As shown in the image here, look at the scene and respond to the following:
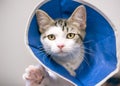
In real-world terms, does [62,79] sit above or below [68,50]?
below

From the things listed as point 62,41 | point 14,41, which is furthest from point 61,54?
point 14,41

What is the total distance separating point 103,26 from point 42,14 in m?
0.17

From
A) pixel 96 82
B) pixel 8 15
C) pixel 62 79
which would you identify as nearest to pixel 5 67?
pixel 8 15

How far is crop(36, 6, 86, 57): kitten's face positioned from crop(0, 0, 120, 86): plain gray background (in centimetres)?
28

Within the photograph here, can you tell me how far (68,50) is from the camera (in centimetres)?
65

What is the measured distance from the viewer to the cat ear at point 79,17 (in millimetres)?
646

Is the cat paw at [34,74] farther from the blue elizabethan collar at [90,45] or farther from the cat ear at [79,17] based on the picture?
the cat ear at [79,17]

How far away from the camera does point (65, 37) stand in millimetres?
662

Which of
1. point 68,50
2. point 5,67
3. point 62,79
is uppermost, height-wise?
point 68,50

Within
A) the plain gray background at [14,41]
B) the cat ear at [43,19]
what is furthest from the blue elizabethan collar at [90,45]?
the plain gray background at [14,41]

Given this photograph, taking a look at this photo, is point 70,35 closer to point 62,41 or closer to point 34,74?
point 62,41

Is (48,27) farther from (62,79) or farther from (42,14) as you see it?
(62,79)

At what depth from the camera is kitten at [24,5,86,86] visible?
65 cm

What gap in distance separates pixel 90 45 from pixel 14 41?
0.39m
